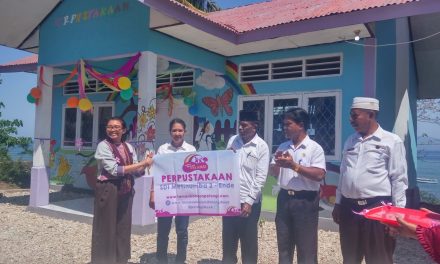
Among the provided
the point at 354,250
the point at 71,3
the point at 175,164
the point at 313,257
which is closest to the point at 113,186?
the point at 175,164

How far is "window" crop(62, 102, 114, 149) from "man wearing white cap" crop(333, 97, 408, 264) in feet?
25.8

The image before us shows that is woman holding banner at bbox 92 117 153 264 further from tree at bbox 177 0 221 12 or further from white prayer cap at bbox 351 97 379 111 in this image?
tree at bbox 177 0 221 12

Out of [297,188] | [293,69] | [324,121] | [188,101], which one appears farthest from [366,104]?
[188,101]

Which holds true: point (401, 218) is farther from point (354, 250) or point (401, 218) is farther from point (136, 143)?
point (136, 143)

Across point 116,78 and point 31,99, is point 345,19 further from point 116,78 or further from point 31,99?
point 31,99

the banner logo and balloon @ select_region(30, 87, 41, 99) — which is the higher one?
balloon @ select_region(30, 87, 41, 99)

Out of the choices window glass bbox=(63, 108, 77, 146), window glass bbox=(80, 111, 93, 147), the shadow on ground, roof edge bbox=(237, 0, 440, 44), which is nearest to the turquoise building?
roof edge bbox=(237, 0, 440, 44)

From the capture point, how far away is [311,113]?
7.43m

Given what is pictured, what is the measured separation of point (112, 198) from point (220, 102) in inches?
182

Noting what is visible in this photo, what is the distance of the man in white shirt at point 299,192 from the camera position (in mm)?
3561

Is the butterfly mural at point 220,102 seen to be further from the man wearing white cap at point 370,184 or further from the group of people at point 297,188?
the man wearing white cap at point 370,184

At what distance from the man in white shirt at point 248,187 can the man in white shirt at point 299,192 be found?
0.89 ft

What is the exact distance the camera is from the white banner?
13.2 feet

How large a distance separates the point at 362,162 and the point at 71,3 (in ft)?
22.3
